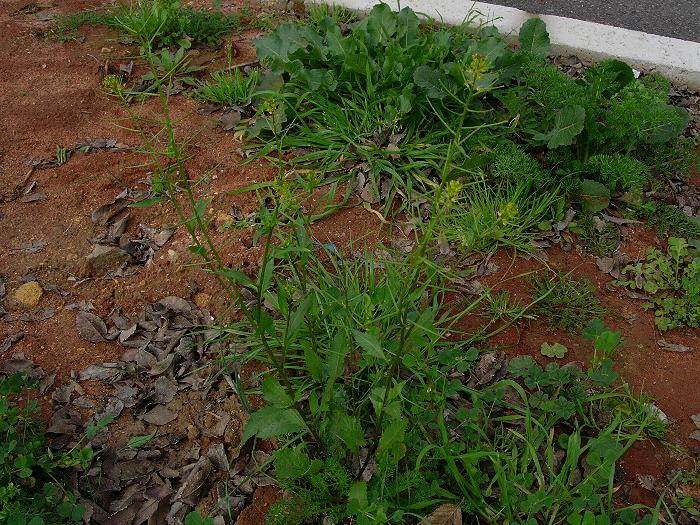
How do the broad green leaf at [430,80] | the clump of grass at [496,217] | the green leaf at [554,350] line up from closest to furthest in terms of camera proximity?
the green leaf at [554,350] → the clump of grass at [496,217] → the broad green leaf at [430,80]

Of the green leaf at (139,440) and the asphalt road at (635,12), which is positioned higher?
the asphalt road at (635,12)

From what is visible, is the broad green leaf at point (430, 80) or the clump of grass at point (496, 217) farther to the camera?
the broad green leaf at point (430, 80)

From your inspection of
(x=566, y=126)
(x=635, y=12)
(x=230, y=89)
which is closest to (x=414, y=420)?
(x=566, y=126)

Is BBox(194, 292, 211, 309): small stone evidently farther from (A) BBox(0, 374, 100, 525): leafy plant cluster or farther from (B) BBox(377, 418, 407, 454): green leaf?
(B) BBox(377, 418, 407, 454): green leaf

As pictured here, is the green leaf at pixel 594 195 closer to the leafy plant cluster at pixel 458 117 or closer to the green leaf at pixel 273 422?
the leafy plant cluster at pixel 458 117

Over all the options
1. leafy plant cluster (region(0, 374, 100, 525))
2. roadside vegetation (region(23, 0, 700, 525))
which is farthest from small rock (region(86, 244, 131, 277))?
leafy plant cluster (region(0, 374, 100, 525))

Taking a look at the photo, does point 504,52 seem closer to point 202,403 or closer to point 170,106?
point 170,106

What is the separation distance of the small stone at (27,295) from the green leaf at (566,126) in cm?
224

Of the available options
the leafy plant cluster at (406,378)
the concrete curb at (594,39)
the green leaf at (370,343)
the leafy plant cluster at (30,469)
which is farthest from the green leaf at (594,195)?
the leafy plant cluster at (30,469)

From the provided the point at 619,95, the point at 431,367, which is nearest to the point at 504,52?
the point at 619,95

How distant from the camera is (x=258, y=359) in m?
2.33

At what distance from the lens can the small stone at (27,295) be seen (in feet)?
8.15

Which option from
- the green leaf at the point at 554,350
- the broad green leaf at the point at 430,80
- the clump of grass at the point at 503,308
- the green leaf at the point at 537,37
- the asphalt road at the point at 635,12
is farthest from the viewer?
the asphalt road at the point at 635,12

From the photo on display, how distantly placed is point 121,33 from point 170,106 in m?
0.79
